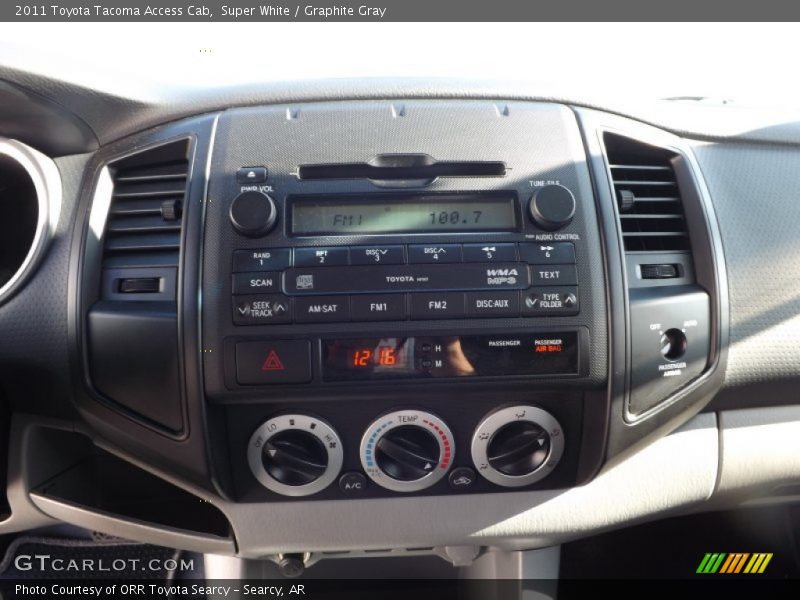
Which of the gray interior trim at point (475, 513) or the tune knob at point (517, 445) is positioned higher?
the tune knob at point (517, 445)

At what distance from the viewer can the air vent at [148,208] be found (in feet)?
4.10

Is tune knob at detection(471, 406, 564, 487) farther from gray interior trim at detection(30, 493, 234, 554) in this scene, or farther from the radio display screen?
gray interior trim at detection(30, 493, 234, 554)

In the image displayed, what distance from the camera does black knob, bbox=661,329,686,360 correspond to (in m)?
1.26

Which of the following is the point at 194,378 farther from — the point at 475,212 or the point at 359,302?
the point at 475,212

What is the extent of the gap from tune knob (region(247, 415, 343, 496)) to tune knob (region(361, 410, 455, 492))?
0.07 meters

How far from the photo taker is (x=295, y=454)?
123 cm

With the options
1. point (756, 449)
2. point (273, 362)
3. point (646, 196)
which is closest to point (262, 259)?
point (273, 362)

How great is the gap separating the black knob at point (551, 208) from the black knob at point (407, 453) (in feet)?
1.44

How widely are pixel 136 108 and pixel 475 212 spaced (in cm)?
70

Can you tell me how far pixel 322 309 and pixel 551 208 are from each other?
448 mm

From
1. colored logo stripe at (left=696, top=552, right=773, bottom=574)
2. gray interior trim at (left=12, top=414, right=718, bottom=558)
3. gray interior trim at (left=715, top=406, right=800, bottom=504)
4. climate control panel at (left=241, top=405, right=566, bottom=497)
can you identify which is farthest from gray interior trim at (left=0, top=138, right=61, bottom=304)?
colored logo stripe at (left=696, top=552, right=773, bottom=574)

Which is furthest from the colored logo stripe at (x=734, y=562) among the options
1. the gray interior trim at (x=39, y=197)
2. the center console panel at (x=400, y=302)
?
the gray interior trim at (x=39, y=197)

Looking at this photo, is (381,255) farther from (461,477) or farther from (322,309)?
(461,477)
